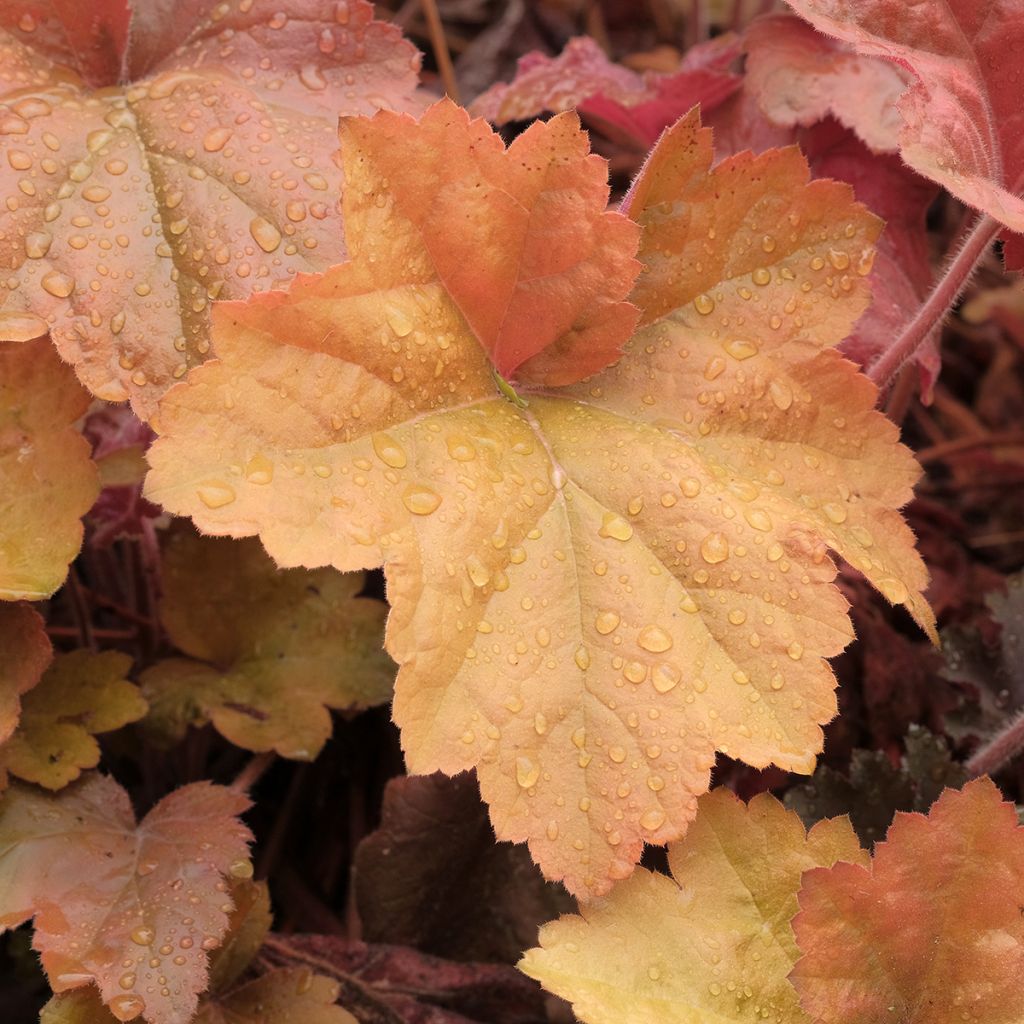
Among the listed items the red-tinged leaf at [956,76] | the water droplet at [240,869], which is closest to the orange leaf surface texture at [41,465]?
the water droplet at [240,869]

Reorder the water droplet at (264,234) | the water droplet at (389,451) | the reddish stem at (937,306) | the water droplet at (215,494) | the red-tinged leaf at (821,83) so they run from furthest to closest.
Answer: the red-tinged leaf at (821,83)
the reddish stem at (937,306)
the water droplet at (264,234)
the water droplet at (389,451)
the water droplet at (215,494)

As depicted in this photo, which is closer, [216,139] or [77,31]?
[216,139]

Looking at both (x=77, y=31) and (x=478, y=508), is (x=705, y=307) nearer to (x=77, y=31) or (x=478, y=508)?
(x=478, y=508)

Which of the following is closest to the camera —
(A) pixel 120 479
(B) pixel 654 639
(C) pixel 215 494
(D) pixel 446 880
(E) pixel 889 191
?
(C) pixel 215 494

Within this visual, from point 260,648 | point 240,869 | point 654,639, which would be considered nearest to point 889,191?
point 654,639

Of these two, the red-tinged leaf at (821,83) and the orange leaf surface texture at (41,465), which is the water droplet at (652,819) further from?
the red-tinged leaf at (821,83)

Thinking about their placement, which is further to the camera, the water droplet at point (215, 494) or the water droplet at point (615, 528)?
the water droplet at point (615, 528)

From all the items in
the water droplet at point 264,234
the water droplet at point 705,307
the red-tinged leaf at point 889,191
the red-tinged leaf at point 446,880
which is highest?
the red-tinged leaf at point 889,191

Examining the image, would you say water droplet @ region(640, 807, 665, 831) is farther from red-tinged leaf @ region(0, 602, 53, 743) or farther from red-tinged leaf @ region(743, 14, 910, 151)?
red-tinged leaf @ region(743, 14, 910, 151)
